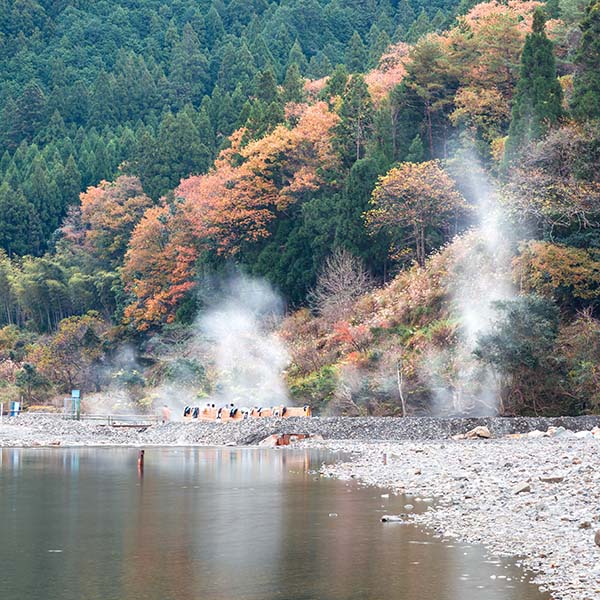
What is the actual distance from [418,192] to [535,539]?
121 feet

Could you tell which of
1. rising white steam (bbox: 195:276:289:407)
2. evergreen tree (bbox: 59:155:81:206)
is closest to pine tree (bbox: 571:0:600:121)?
rising white steam (bbox: 195:276:289:407)

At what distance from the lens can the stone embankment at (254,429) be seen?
120ft

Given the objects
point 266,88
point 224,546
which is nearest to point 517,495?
point 224,546

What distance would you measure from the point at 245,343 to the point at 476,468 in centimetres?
3541

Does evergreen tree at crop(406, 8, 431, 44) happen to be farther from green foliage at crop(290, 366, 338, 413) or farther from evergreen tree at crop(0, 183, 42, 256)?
green foliage at crop(290, 366, 338, 413)

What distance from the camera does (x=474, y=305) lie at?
43.0 metres

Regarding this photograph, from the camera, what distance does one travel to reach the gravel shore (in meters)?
15.6

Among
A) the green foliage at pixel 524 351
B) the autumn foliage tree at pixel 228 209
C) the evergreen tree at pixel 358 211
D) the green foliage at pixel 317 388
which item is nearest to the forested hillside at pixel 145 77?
the autumn foliage tree at pixel 228 209

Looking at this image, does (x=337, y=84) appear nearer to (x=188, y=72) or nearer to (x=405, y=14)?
(x=188, y=72)

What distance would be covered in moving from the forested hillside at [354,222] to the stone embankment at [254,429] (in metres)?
1.97

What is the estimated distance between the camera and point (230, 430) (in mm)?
43469

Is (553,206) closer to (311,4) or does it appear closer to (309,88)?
(309,88)

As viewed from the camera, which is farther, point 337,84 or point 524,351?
point 337,84

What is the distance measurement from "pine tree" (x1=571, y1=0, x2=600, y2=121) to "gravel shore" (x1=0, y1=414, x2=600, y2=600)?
562 inches
